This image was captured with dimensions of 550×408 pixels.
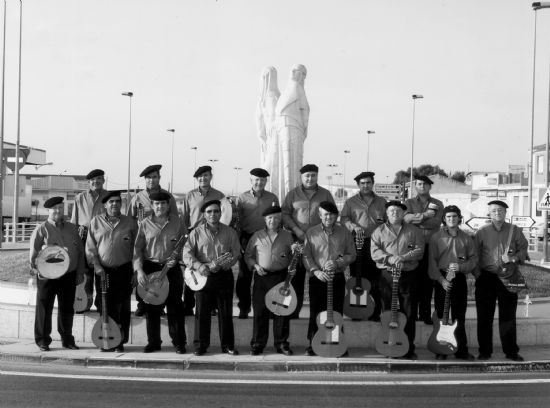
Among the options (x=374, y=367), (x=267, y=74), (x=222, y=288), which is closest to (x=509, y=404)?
(x=374, y=367)

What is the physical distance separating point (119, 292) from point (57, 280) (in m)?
0.80

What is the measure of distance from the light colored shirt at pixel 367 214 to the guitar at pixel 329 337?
127cm

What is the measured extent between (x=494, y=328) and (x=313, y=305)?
2511mm

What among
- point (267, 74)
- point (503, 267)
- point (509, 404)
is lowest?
point (509, 404)

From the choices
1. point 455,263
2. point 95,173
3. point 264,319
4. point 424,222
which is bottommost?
point 264,319

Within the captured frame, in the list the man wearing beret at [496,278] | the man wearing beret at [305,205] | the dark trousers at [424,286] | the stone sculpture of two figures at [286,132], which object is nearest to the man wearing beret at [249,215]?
the man wearing beret at [305,205]

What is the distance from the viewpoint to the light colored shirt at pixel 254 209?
914 centimetres

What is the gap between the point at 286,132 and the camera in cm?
1828

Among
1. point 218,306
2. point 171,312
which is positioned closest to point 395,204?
point 218,306

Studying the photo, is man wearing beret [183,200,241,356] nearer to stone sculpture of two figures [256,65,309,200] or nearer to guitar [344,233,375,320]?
guitar [344,233,375,320]

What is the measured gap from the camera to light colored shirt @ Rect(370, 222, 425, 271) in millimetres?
8147

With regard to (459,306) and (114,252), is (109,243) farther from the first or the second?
(459,306)

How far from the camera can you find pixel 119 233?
8406 millimetres

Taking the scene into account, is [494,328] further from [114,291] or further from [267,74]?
[267,74]
